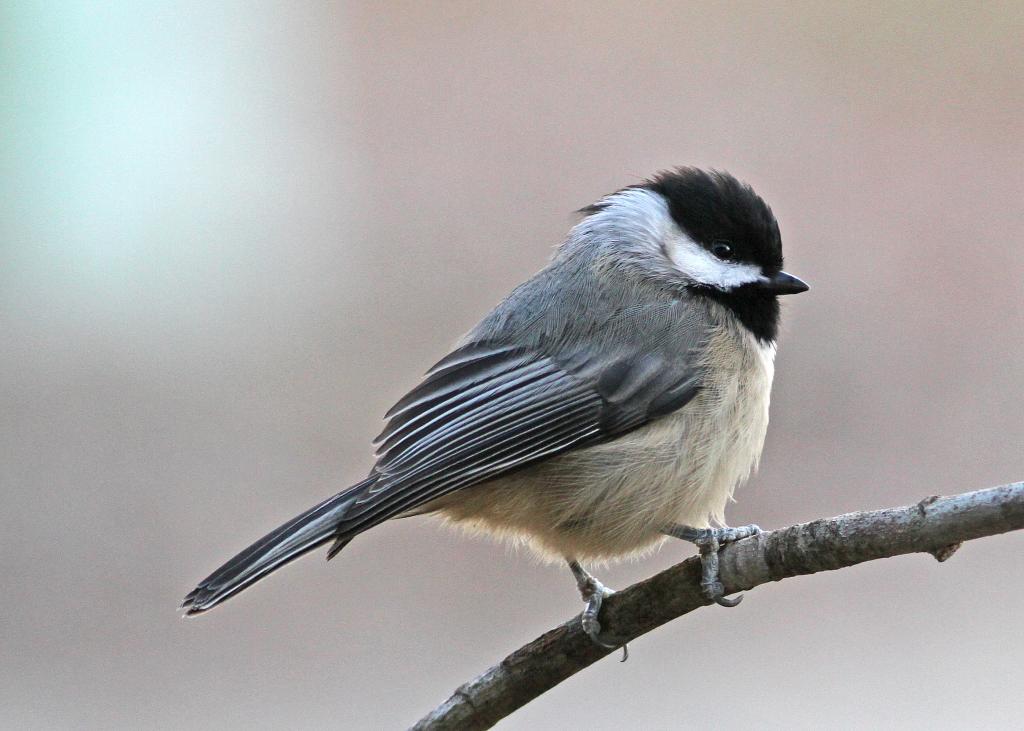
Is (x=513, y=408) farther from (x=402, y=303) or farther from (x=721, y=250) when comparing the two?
(x=402, y=303)

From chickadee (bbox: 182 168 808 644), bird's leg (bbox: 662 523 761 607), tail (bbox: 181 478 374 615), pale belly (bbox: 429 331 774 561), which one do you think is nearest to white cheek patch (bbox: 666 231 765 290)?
chickadee (bbox: 182 168 808 644)

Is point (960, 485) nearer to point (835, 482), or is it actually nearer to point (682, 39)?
point (835, 482)

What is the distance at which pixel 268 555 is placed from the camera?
5.73 feet

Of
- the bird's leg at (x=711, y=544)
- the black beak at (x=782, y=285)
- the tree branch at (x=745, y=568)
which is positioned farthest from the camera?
the black beak at (x=782, y=285)

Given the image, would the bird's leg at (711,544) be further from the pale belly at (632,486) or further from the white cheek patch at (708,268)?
the white cheek patch at (708,268)

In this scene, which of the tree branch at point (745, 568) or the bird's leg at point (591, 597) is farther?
the bird's leg at point (591, 597)

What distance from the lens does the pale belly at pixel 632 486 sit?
1.98 metres

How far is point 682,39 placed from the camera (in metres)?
4.58

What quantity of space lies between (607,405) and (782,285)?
1.41 ft

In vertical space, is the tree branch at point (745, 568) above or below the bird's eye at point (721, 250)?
below

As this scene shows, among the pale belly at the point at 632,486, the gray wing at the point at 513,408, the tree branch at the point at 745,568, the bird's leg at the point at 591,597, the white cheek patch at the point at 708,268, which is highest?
the white cheek patch at the point at 708,268

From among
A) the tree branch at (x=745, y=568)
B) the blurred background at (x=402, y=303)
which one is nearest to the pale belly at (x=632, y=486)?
the tree branch at (x=745, y=568)

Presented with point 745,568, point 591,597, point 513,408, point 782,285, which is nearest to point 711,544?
point 745,568

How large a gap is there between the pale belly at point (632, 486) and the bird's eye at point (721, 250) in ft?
0.79
